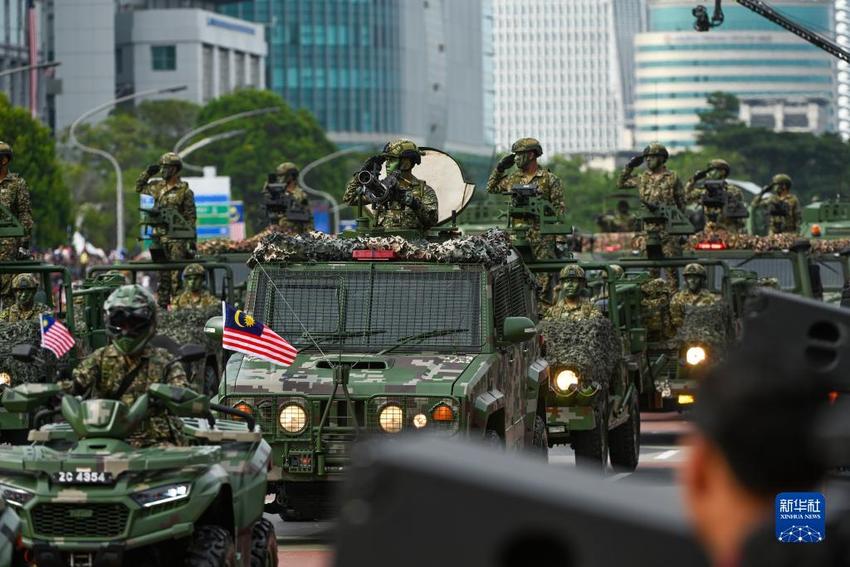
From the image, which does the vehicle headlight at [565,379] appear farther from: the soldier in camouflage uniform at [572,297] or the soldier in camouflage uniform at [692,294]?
the soldier in camouflage uniform at [692,294]

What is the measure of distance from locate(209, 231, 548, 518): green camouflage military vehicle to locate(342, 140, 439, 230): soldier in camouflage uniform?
1.44 metres

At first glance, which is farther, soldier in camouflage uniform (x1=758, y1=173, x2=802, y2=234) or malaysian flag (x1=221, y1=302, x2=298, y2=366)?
soldier in camouflage uniform (x1=758, y1=173, x2=802, y2=234)

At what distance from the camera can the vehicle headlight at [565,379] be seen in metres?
17.2

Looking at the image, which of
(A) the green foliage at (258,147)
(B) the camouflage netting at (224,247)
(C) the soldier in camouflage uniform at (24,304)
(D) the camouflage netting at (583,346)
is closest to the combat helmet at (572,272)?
(D) the camouflage netting at (583,346)

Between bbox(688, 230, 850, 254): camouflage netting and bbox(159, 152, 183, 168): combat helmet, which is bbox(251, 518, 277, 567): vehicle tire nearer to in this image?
bbox(159, 152, 183, 168): combat helmet

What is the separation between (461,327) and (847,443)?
10.8 meters

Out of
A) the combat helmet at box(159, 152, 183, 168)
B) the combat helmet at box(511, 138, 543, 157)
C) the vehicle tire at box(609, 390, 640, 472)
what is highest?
the combat helmet at box(159, 152, 183, 168)

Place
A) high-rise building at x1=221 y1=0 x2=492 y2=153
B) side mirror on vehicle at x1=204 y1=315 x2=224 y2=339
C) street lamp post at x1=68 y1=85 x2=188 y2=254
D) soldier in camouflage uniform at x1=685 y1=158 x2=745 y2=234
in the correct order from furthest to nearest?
high-rise building at x1=221 y1=0 x2=492 y2=153 < street lamp post at x1=68 y1=85 x2=188 y2=254 < soldier in camouflage uniform at x1=685 y1=158 x2=745 y2=234 < side mirror on vehicle at x1=204 y1=315 x2=224 y2=339

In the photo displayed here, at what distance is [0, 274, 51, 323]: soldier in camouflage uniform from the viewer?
19.0 metres

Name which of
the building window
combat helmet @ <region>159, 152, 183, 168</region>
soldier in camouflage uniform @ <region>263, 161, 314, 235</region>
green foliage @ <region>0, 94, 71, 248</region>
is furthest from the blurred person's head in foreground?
the building window

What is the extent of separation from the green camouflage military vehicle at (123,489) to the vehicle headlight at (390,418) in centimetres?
365

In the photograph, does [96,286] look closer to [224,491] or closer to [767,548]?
[224,491]

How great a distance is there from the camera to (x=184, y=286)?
23609 millimetres

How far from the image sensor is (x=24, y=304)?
62.7 ft
